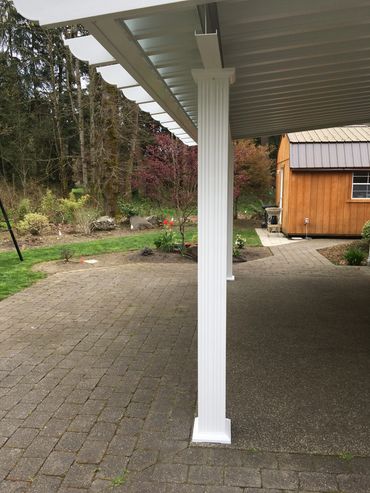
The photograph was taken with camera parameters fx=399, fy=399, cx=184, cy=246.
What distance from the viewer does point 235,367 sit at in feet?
12.3

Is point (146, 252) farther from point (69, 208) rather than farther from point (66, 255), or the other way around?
point (69, 208)

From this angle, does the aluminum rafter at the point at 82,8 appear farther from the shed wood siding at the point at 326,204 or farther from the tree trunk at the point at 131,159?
the tree trunk at the point at 131,159

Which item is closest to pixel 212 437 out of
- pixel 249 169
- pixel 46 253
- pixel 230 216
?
pixel 230 216

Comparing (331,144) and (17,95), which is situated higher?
(17,95)

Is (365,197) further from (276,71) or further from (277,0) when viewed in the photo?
(277,0)

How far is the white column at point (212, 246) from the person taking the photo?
2381 mm

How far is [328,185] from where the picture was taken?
496 inches

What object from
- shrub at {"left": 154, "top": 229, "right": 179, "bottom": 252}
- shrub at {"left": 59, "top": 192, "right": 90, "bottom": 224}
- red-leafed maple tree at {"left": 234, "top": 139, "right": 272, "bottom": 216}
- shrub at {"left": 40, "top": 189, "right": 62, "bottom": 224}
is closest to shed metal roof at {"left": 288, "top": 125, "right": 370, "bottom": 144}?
red-leafed maple tree at {"left": 234, "top": 139, "right": 272, "bottom": 216}

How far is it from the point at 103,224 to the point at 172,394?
11258mm

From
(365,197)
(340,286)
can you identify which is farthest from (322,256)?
(365,197)

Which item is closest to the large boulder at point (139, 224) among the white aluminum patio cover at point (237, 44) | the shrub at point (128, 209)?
the shrub at point (128, 209)

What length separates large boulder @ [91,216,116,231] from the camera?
13.8 meters

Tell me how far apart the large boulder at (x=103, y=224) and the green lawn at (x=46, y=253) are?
1508 mm

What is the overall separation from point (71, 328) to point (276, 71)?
12.0 feet
